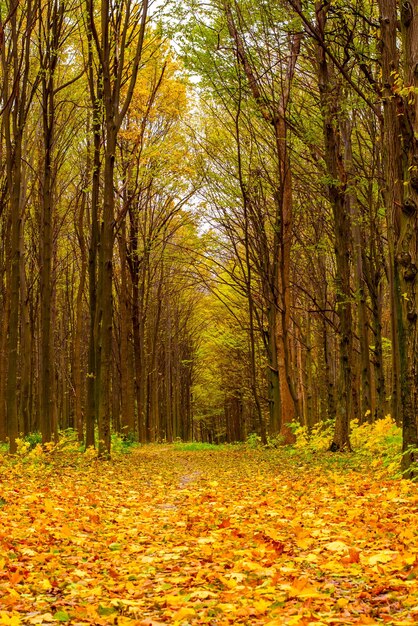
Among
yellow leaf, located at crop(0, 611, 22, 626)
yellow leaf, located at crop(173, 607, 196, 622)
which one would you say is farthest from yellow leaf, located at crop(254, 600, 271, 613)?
yellow leaf, located at crop(0, 611, 22, 626)

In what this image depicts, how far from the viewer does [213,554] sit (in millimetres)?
4441

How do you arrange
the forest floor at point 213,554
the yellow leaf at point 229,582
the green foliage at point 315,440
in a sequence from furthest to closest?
1. the green foliage at point 315,440
2. the yellow leaf at point 229,582
3. the forest floor at point 213,554

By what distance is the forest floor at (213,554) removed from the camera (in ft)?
10.1

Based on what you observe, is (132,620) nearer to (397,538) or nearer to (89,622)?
(89,622)

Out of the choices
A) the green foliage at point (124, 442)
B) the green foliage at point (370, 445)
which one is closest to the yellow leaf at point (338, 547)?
the green foliage at point (370, 445)

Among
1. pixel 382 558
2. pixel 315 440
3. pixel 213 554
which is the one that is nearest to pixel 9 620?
pixel 213 554

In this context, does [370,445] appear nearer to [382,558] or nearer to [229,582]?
[382,558]

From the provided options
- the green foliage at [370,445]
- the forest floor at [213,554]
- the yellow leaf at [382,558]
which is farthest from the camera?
the green foliage at [370,445]

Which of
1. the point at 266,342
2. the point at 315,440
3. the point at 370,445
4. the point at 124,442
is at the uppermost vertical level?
the point at 266,342

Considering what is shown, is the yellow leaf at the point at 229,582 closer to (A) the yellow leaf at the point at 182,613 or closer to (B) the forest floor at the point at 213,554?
(B) the forest floor at the point at 213,554

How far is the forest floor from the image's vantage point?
3074mm

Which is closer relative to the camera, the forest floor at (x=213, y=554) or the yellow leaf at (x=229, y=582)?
the forest floor at (x=213, y=554)

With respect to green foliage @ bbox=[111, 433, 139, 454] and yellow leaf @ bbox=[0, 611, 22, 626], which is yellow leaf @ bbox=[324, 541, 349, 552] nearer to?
yellow leaf @ bbox=[0, 611, 22, 626]

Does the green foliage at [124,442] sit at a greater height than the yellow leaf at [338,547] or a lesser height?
lesser
